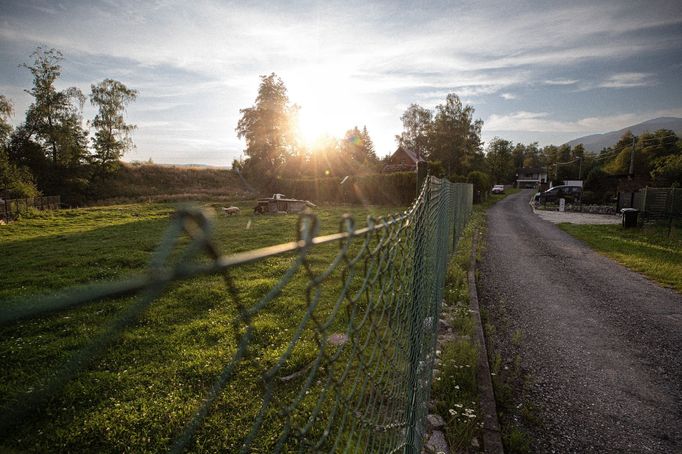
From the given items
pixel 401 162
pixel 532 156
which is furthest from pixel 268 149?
pixel 532 156

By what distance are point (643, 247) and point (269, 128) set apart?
137ft

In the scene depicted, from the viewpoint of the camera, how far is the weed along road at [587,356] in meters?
3.11

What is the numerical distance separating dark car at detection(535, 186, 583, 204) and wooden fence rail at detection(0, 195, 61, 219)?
3588 cm

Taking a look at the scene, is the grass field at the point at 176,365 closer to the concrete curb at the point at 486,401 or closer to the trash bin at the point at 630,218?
the concrete curb at the point at 486,401

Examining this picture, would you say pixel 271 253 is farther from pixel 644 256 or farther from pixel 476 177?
pixel 476 177

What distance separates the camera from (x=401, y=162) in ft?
159

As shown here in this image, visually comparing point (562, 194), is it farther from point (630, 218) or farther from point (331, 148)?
point (331, 148)

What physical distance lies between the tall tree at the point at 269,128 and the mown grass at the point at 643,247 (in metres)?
36.3

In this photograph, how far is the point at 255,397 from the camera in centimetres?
343

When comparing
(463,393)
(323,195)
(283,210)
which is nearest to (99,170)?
(323,195)

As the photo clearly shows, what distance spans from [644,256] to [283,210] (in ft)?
56.5

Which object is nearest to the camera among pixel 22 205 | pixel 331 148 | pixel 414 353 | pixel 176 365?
pixel 414 353

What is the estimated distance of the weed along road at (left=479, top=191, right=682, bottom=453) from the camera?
123 inches

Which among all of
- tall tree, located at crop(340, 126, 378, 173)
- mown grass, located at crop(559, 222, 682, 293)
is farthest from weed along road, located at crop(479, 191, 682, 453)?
tall tree, located at crop(340, 126, 378, 173)
